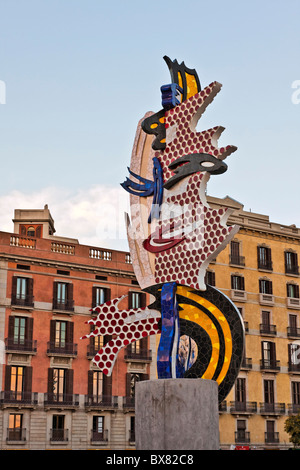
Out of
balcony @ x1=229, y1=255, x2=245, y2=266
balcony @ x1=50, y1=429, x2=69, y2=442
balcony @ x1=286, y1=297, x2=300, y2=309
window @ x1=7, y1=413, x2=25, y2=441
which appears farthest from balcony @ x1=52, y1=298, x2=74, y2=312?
balcony @ x1=286, y1=297, x2=300, y2=309

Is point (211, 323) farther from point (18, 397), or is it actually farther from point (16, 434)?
point (16, 434)

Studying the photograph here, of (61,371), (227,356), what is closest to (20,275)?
(61,371)

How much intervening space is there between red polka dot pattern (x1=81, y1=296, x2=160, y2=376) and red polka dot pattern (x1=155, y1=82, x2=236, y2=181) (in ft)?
13.2

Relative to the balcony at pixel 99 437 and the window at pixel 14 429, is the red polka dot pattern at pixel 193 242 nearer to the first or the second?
the window at pixel 14 429

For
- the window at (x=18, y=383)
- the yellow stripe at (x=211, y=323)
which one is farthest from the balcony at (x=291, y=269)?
the yellow stripe at (x=211, y=323)

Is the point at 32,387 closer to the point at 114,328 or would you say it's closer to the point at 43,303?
the point at 43,303

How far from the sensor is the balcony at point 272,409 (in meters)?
48.2

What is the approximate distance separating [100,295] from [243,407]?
39.3 feet

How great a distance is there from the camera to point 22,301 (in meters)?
41.8

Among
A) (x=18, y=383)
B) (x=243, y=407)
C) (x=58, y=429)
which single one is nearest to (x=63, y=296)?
(x=18, y=383)

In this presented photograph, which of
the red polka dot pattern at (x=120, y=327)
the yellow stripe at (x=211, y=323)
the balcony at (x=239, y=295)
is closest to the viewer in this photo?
the yellow stripe at (x=211, y=323)

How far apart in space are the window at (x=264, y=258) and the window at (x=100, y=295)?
484 inches

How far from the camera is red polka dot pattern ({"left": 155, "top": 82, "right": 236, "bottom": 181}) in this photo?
20469mm

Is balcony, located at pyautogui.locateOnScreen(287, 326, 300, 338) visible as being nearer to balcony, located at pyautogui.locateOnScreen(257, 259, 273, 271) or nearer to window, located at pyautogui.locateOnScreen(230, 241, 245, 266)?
balcony, located at pyautogui.locateOnScreen(257, 259, 273, 271)
